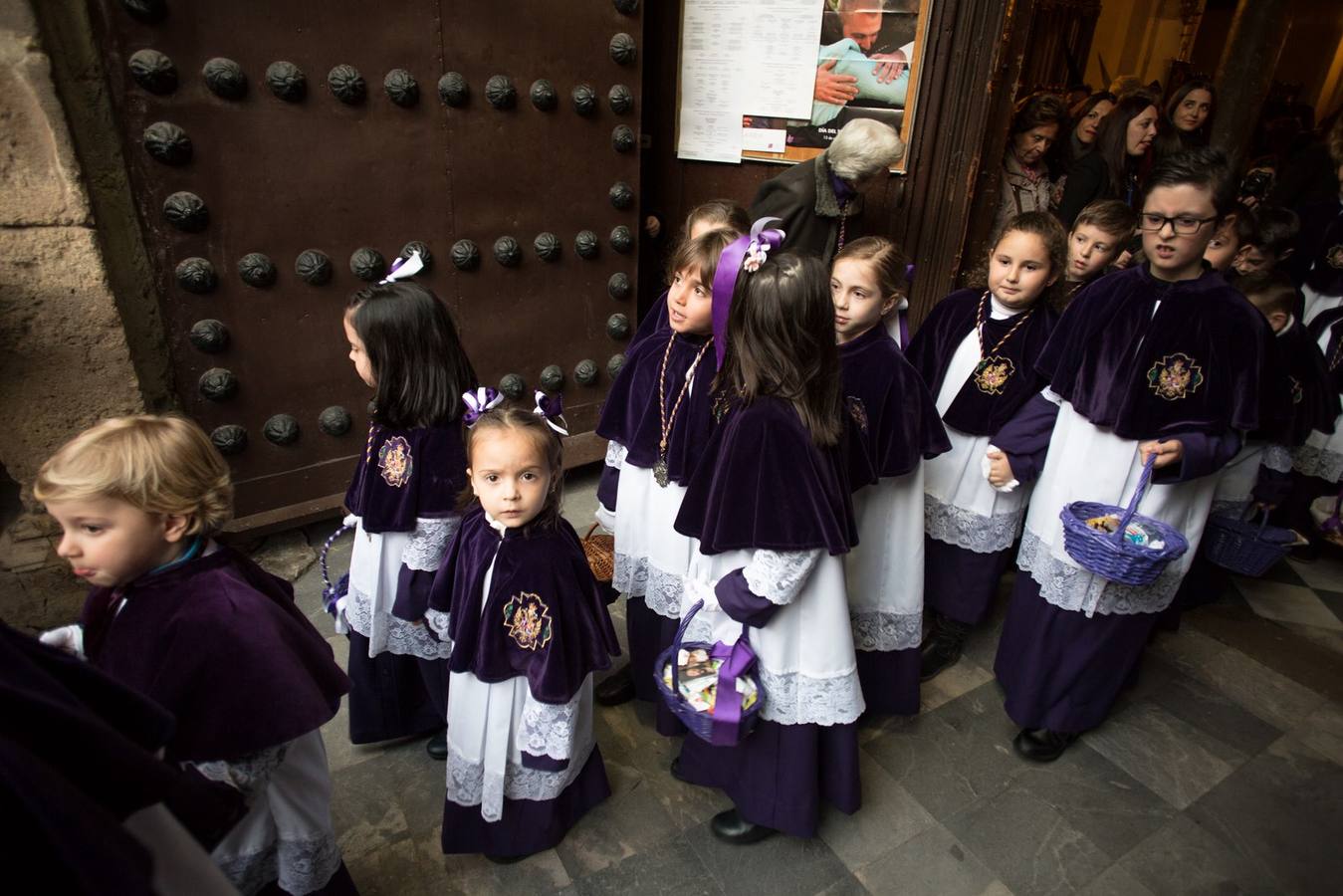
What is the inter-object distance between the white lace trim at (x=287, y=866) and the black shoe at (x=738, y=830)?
44.7 inches

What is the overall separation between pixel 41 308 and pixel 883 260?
2965 millimetres

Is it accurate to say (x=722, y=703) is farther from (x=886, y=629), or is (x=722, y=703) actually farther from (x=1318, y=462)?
(x=1318, y=462)

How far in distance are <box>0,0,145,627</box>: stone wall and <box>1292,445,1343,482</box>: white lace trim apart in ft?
18.3

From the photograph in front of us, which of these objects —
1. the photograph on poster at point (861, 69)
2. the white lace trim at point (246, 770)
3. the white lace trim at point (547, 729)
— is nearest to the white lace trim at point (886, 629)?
the white lace trim at point (547, 729)

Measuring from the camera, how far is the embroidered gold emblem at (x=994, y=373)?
2.68 m

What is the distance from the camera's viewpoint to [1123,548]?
1974 mm

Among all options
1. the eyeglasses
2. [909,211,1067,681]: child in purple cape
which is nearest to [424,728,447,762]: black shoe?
[909,211,1067,681]: child in purple cape

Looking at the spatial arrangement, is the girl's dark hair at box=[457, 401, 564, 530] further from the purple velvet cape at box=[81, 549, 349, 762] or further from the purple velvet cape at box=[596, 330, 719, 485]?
the purple velvet cape at box=[81, 549, 349, 762]

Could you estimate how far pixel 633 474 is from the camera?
2480 millimetres

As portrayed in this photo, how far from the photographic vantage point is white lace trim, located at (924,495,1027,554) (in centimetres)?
285

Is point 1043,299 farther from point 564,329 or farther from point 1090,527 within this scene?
point 564,329

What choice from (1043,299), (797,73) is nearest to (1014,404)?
(1043,299)

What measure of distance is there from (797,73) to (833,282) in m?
2.21

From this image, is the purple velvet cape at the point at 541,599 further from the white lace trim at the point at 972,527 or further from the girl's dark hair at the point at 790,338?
the white lace trim at the point at 972,527
